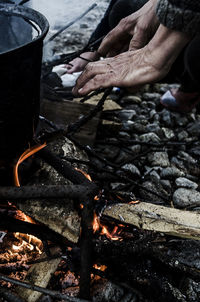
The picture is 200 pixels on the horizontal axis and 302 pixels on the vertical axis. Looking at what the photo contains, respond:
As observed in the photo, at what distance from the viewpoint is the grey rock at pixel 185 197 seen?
2.09 metres

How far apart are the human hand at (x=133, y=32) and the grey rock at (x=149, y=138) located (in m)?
0.97

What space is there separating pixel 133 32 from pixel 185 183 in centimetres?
135

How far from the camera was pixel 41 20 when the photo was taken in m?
1.16

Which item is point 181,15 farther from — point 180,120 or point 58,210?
point 180,120

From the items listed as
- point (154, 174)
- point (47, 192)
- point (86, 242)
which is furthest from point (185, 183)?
point (47, 192)

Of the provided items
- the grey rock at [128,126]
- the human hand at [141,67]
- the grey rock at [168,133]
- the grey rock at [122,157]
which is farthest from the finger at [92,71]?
the grey rock at [168,133]

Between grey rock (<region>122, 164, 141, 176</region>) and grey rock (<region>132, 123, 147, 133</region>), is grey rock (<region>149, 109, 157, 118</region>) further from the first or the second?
grey rock (<region>122, 164, 141, 176</region>)

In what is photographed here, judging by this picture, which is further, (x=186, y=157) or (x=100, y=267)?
(x=186, y=157)

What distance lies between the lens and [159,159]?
8.17 ft

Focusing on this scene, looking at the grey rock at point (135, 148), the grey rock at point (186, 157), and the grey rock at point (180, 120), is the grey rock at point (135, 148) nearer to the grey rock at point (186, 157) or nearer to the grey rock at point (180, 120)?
the grey rock at point (186, 157)

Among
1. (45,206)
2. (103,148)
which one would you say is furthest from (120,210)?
(103,148)

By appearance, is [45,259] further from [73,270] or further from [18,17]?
[18,17]

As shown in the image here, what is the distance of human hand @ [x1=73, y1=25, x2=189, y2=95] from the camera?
1.50m

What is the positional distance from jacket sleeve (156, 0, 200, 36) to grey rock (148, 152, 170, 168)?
128 cm
